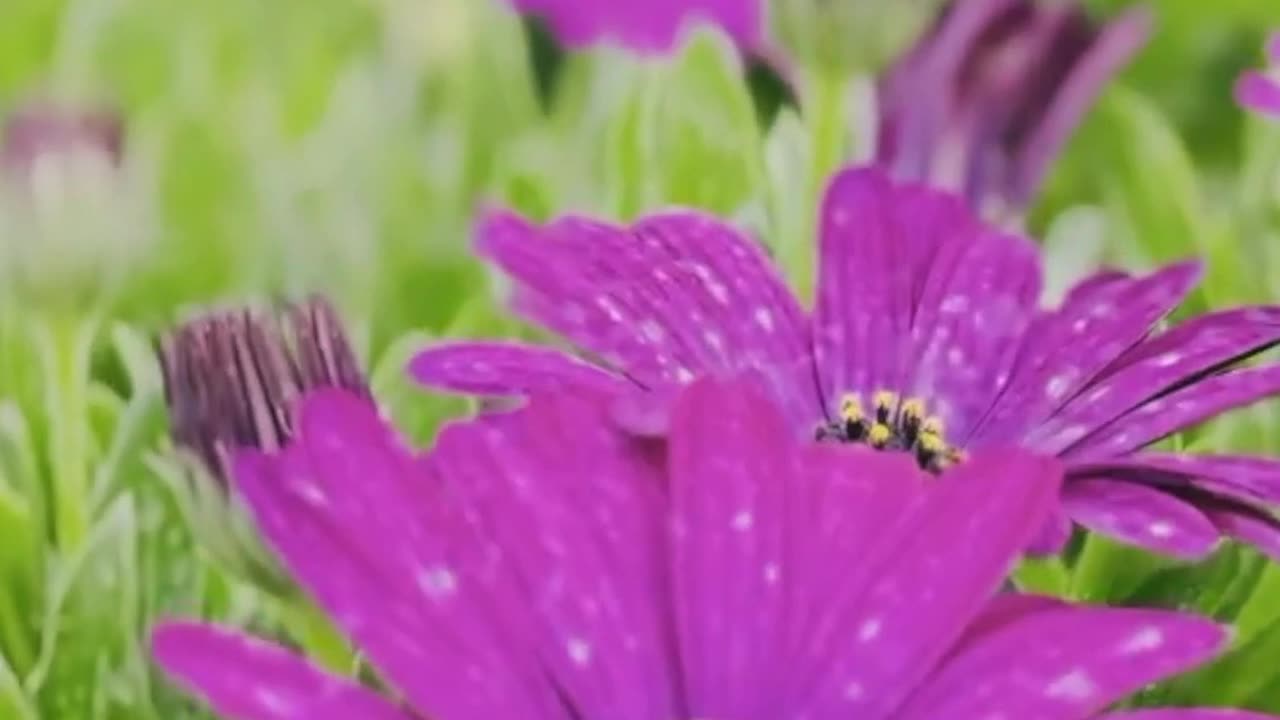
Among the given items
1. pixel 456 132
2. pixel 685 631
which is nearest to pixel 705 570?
pixel 685 631

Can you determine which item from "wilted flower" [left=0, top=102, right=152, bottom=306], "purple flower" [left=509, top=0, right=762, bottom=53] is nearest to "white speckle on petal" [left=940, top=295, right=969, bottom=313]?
"wilted flower" [left=0, top=102, right=152, bottom=306]

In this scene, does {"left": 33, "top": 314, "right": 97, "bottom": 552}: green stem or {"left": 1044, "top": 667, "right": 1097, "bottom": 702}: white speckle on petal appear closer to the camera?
{"left": 1044, "top": 667, "right": 1097, "bottom": 702}: white speckle on petal

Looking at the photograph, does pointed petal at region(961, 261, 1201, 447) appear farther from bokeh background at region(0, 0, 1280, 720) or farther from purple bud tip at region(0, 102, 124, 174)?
purple bud tip at region(0, 102, 124, 174)

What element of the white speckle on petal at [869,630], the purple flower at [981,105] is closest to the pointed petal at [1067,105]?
the purple flower at [981,105]

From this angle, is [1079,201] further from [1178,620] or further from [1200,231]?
[1178,620]

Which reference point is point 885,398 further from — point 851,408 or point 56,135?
point 56,135

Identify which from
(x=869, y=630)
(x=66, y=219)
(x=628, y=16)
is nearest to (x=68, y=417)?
(x=66, y=219)
